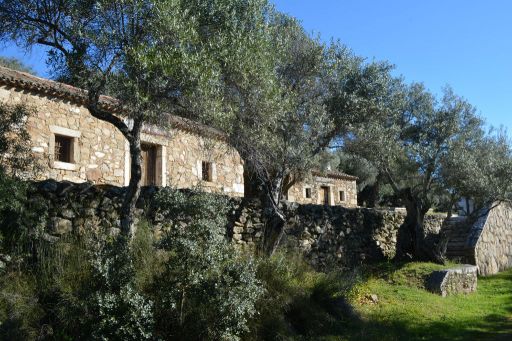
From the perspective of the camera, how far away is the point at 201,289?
5.91 m

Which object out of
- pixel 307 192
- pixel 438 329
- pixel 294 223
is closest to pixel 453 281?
pixel 438 329

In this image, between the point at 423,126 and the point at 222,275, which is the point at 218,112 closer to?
the point at 222,275

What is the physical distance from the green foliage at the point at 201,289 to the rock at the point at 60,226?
194cm

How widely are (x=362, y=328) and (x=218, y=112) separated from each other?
4245mm

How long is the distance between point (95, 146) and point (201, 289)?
9264mm

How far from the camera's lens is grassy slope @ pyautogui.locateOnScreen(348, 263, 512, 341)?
320 inches

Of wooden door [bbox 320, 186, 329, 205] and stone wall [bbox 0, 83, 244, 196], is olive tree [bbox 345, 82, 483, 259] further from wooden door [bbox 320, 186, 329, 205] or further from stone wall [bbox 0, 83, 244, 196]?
wooden door [bbox 320, 186, 329, 205]

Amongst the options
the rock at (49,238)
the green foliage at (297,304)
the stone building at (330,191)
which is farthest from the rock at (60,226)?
the stone building at (330,191)

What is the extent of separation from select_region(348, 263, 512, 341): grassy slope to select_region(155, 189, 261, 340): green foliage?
247cm

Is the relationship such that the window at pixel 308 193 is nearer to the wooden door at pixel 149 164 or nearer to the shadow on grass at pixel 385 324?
the wooden door at pixel 149 164

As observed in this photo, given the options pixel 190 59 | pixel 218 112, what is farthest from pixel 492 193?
pixel 190 59

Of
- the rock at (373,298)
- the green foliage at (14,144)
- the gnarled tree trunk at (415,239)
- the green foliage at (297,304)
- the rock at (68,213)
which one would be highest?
the green foliage at (14,144)

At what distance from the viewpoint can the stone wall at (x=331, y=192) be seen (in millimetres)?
22795

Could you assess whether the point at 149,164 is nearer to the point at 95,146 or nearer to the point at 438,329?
the point at 95,146
